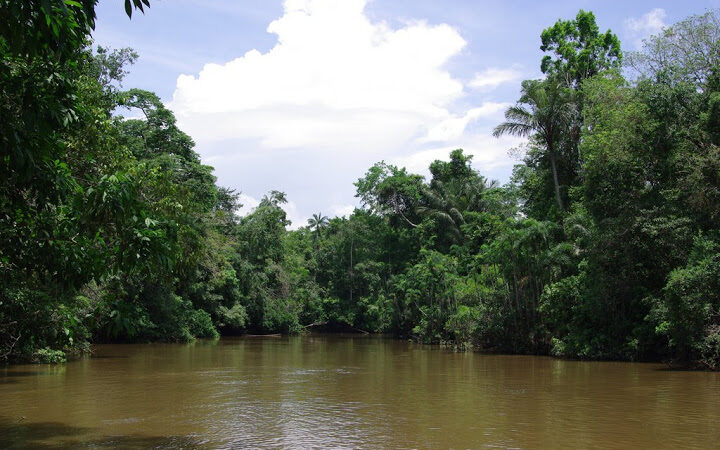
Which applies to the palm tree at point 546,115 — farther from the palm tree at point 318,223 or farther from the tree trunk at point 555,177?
the palm tree at point 318,223

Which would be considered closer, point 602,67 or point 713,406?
point 713,406

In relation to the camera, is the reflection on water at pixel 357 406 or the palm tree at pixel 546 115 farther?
the palm tree at pixel 546 115

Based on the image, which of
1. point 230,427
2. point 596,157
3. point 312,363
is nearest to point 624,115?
point 596,157

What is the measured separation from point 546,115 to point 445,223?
59.3 ft

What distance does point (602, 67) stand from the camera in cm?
3378

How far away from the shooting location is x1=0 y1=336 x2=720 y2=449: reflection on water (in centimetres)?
911

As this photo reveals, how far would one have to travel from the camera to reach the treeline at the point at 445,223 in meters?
5.95

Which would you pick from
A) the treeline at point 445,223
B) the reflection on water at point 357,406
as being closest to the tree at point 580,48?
the treeline at point 445,223

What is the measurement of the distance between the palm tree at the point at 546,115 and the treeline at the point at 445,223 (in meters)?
0.10

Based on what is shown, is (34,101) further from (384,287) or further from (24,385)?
(384,287)

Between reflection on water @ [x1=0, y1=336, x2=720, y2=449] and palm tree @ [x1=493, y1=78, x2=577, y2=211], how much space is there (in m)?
12.6

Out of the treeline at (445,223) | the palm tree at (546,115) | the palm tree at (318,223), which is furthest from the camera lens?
the palm tree at (318,223)

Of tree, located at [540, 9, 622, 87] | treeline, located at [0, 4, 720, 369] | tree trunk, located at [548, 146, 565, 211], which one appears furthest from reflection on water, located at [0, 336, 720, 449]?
tree, located at [540, 9, 622, 87]

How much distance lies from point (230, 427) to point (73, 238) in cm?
497
